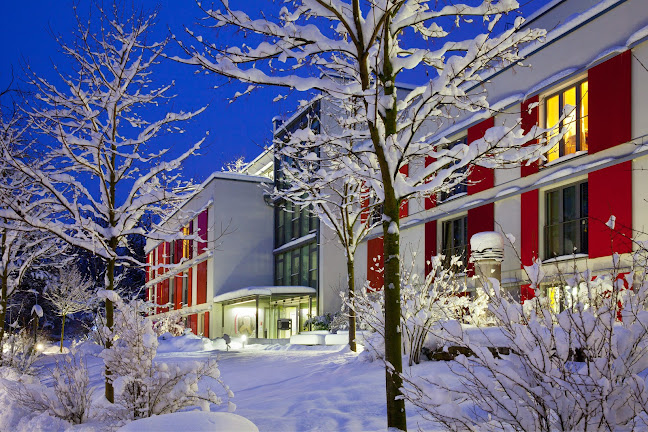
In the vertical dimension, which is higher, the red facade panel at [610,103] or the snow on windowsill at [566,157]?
the red facade panel at [610,103]

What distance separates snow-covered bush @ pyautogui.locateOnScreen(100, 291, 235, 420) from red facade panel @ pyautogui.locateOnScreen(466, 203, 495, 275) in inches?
455

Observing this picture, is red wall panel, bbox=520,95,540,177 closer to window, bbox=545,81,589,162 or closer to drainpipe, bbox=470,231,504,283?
window, bbox=545,81,589,162

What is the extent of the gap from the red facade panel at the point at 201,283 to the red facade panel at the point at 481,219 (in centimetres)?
2240

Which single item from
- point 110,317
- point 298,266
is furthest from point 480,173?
point 298,266

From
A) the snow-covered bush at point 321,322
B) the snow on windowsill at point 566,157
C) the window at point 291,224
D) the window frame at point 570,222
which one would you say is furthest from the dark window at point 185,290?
the snow on windowsill at point 566,157

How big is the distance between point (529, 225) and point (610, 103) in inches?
149

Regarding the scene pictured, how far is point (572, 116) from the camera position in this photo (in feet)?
49.1

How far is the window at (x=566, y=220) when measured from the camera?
15.0 metres

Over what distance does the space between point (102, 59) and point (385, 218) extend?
629 centimetres

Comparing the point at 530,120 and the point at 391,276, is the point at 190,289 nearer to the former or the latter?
A: the point at 530,120

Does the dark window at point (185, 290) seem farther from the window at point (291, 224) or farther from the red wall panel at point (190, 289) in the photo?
the window at point (291, 224)

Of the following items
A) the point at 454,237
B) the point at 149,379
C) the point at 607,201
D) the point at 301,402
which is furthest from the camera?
the point at 454,237

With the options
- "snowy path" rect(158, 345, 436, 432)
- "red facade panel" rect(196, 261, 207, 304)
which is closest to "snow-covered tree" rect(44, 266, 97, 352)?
"red facade panel" rect(196, 261, 207, 304)

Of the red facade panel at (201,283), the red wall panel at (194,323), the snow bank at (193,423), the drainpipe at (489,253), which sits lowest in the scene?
the red wall panel at (194,323)
